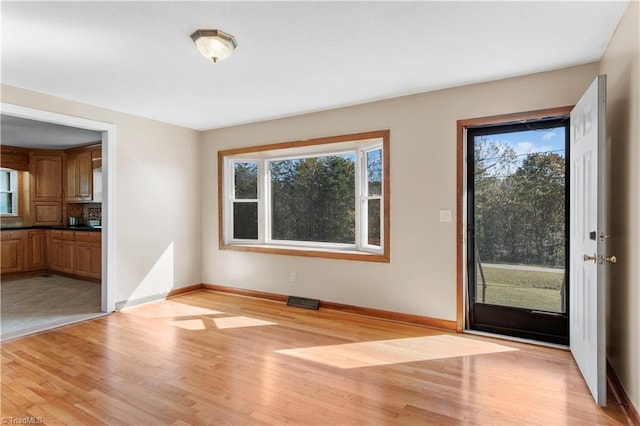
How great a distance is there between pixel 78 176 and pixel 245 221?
12.7 feet

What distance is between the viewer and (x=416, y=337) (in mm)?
3359

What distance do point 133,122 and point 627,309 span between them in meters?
5.27

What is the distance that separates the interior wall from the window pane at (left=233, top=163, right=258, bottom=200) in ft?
3.35

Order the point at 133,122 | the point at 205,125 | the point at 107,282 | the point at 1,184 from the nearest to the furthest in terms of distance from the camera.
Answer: the point at 107,282 → the point at 133,122 → the point at 205,125 → the point at 1,184

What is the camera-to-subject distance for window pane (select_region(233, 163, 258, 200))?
5.27 m

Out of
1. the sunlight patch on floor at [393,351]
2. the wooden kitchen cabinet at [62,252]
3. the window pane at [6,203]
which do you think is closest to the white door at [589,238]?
the sunlight patch on floor at [393,351]

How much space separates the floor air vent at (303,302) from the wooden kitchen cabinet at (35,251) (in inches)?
213

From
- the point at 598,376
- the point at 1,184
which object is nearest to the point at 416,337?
the point at 598,376

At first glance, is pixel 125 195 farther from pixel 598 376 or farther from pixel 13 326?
pixel 598 376

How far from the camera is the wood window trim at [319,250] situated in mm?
3908

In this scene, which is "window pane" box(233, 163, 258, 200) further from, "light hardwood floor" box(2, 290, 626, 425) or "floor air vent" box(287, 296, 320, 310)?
"light hardwood floor" box(2, 290, 626, 425)

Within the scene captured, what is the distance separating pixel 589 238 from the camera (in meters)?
2.33

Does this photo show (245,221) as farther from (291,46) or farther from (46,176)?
(46,176)

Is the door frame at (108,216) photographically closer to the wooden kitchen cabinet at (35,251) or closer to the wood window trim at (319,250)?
the wood window trim at (319,250)
